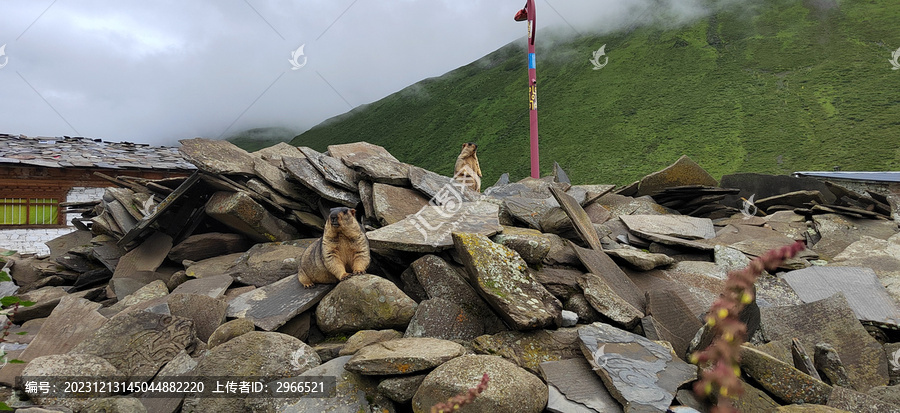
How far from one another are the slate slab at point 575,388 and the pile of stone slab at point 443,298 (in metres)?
0.02

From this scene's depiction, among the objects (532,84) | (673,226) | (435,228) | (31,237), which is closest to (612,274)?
(435,228)

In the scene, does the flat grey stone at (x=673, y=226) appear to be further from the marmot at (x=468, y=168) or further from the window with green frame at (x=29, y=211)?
the window with green frame at (x=29, y=211)

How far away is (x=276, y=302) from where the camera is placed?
549 centimetres

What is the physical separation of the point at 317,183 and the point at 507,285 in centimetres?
401

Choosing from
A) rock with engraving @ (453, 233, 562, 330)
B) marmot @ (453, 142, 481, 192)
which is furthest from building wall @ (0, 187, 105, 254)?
rock with engraving @ (453, 233, 562, 330)

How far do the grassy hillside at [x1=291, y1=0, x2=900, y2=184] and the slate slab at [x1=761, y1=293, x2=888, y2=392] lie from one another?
26.5 meters

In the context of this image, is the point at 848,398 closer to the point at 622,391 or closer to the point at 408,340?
the point at 622,391

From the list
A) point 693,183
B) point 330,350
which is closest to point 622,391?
point 330,350

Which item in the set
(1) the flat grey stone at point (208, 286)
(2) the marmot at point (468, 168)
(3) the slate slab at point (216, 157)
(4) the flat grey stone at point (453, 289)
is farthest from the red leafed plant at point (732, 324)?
(2) the marmot at point (468, 168)

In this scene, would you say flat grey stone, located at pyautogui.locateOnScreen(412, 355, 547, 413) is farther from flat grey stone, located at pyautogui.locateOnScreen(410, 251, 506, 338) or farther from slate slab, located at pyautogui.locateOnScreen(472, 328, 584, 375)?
flat grey stone, located at pyautogui.locateOnScreen(410, 251, 506, 338)

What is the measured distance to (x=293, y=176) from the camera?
748 cm

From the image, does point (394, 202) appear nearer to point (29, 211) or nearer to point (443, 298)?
point (443, 298)

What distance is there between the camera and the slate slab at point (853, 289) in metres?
5.11

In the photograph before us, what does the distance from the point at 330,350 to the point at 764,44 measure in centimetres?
4823
